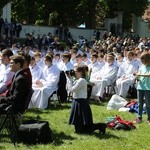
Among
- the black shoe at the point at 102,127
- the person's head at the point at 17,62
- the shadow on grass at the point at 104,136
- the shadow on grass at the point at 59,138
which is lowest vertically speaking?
the shadow on grass at the point at 59,138

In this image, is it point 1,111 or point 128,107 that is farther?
point 128,107

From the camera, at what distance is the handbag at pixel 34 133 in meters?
8.58

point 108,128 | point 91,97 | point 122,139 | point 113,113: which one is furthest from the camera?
point 91,97

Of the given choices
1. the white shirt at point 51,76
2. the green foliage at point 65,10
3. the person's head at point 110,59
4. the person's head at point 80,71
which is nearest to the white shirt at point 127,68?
the person's head at point 110,59

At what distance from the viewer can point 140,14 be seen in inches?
2227

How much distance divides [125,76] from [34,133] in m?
7.64

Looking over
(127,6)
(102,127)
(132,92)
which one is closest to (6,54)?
(102,127)

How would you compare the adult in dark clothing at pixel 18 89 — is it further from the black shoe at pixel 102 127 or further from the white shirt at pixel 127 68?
the white shirt at pixel 127 68

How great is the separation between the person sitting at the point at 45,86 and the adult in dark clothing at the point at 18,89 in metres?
4.11

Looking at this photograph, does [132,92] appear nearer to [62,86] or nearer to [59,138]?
[62,86]

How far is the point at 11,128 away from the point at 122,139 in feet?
7.24

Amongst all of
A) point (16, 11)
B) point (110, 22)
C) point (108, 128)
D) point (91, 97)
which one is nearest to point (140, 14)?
point (110, 22)

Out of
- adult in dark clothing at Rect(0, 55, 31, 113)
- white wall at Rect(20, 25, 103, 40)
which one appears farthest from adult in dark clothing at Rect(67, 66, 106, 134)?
white wall at Rect(20, 25, 103, 40)

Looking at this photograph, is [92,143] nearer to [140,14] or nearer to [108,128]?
[108,128]
